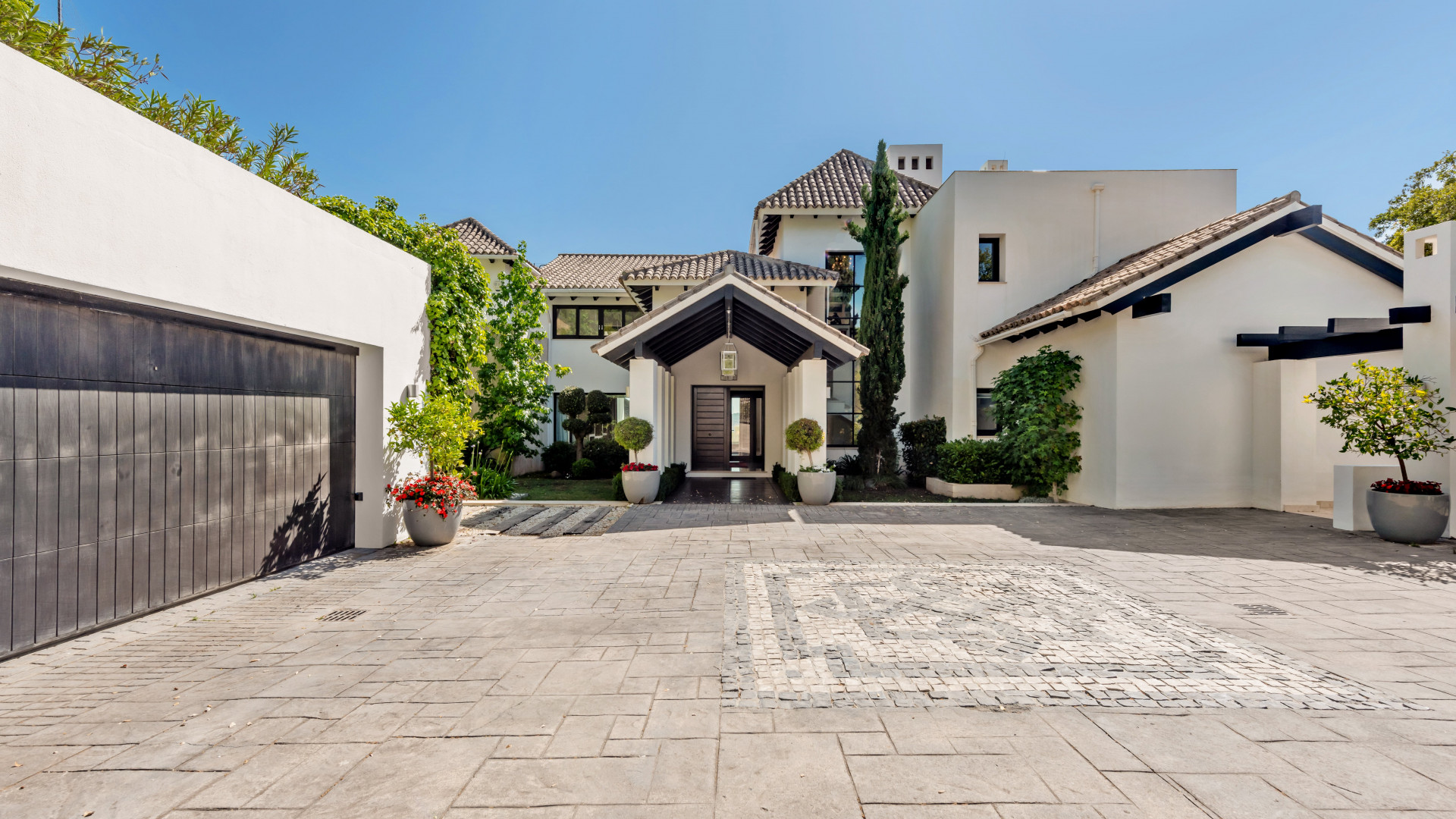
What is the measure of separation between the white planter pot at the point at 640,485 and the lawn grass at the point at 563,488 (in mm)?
854

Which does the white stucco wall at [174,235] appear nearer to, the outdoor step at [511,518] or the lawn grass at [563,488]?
the outdoor step at [511,518]

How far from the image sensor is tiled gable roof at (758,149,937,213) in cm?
1658

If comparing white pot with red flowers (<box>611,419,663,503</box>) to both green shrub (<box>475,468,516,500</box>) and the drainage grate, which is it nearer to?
green shrub (<box>475,468,516,500</box>)

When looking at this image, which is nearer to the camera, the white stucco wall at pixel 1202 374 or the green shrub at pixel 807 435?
the white stucco wall at pixel 1202 374

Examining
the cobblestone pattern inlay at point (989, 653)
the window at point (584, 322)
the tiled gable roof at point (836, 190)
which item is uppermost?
the tiled gable roof at point (836, 190)

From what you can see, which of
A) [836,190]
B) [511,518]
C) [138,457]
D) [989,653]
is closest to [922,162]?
[836,190]

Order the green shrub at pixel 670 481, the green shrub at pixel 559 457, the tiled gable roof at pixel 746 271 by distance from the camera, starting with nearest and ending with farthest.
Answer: the green shrub at pixel 670 481
the tiled gable roof at pixel 746 271
the green shrub at pixel 559 457

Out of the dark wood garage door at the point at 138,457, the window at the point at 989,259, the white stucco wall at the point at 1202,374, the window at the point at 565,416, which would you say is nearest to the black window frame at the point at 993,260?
the window at the point at 989,259

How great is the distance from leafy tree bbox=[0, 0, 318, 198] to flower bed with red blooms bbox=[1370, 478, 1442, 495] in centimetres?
1659

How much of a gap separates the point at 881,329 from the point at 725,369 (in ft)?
13.5

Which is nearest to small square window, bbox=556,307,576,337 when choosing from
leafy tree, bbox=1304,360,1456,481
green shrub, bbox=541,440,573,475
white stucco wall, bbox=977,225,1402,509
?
green shrub, bbox=541,440,573,475

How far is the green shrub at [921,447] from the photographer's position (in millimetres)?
14031

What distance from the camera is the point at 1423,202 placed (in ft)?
61.0

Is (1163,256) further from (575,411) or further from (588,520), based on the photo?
(575,411)
